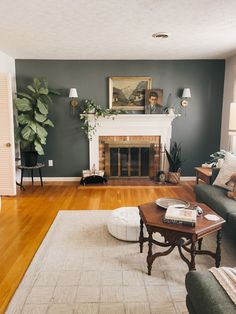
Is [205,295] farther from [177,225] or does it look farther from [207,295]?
[177,225]

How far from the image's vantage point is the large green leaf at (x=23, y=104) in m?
4.41

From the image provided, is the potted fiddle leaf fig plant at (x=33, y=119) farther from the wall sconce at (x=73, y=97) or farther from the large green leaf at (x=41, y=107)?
the wall sconce at (x=73, y=97)

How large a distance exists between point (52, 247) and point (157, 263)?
3.56 ft

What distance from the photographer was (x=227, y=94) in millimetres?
4828

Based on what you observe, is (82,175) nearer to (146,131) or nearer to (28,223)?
(146,131)

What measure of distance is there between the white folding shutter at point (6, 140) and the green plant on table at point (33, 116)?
1.03ft

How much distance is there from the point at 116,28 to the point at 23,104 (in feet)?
7.21

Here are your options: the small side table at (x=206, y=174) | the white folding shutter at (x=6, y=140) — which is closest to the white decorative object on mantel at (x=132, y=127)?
the small side table at (x=206, y=174)

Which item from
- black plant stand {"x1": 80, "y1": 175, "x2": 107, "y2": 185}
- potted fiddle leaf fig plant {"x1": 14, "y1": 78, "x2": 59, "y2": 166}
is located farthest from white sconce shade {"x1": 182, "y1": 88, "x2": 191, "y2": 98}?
potted fiddle leaf fig plant {"x1": 14, "y1": 78, "x2": 59, "y2": 166}

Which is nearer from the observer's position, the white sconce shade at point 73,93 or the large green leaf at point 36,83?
the large green leaf at point 36,83

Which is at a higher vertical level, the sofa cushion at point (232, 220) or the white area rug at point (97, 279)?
the sofa cushion at point (232, 220)

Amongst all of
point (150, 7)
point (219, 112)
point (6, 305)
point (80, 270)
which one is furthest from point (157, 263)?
point (219, 112)

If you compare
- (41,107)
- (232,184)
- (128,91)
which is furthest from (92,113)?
(232,184)

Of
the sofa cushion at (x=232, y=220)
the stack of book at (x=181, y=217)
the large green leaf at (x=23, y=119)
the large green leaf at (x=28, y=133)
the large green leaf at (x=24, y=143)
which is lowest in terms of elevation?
the sofa cushion at (x=232, y=220)
